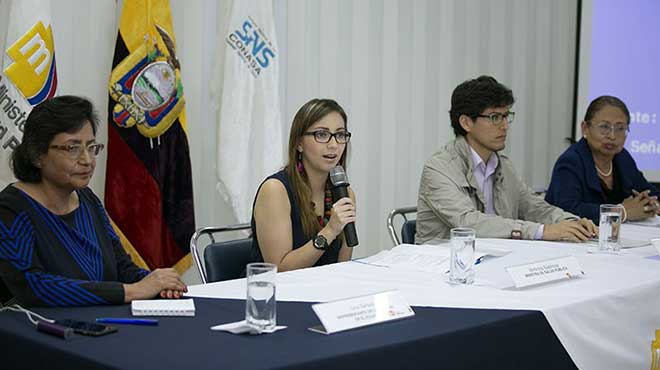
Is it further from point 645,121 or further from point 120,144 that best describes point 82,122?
point 645,121

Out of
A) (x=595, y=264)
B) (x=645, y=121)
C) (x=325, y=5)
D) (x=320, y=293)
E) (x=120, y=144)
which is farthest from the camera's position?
(x=645, y=121)

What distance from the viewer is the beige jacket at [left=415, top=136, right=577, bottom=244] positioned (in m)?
3.13

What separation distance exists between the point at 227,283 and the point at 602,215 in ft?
4.63

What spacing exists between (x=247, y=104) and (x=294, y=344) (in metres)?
2.49

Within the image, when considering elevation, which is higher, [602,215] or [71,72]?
[71,72]

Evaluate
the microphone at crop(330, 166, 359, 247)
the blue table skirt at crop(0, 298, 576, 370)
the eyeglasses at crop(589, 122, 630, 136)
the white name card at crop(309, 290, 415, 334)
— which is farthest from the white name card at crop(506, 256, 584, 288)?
the eyeglasses at crop(589, 122, 630, 136)

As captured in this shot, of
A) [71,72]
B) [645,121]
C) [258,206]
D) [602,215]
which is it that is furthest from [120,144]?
[645,121]

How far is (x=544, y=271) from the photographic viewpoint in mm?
2242

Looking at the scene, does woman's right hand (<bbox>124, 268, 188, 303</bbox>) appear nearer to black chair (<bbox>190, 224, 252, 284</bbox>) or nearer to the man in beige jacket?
black chair (<bbox>190, 224, 252, 284</bbox>)

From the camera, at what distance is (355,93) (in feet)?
15.8

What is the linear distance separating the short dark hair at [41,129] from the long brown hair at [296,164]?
0.83 meters

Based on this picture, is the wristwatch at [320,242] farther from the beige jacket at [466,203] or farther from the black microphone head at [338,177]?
the beige jacket at [466,203]

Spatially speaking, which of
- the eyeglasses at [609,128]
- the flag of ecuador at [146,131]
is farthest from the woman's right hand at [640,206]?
the flag of ecuador at [146,131]

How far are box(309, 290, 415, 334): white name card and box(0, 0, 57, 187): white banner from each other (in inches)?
74.6
